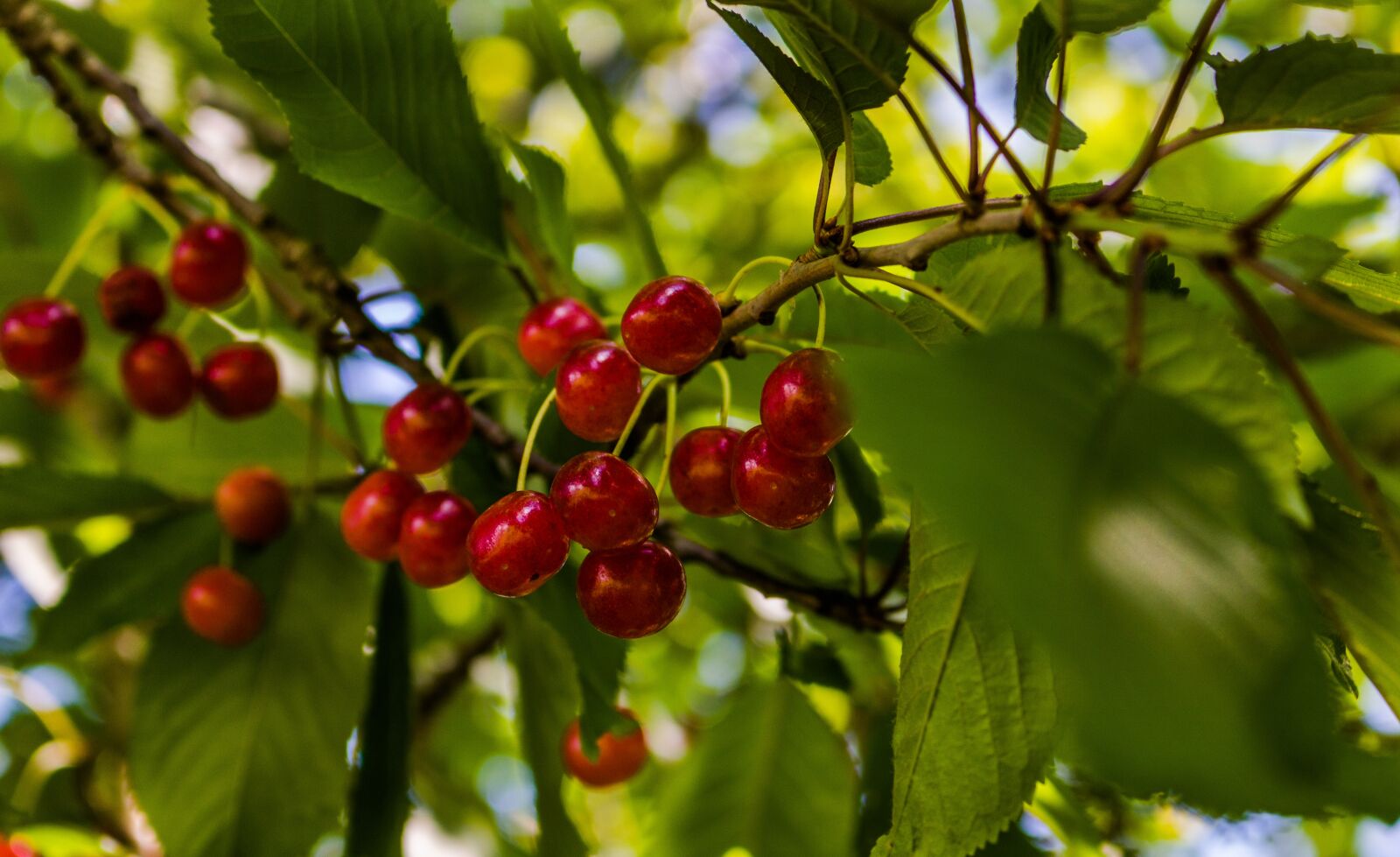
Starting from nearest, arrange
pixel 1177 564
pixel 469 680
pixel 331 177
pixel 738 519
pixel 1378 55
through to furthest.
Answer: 1. pixel 1177 564
2. pixel 1378 55
3. pixel 331 177
4. pixel 738 519
5. pixel 469 680

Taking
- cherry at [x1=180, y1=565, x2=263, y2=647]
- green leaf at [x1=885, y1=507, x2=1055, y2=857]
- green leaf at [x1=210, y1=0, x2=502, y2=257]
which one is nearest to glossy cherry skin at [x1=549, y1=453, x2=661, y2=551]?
green leaf at [x1=885, y1=507, x2=1055, y2=857]

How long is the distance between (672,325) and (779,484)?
5.8 inches

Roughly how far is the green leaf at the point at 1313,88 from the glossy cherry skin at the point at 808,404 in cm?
32

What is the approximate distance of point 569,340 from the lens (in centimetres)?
112

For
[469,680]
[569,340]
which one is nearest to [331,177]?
[569,340]

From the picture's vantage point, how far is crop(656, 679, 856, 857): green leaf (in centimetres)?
153

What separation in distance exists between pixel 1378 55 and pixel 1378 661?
1.37 feet

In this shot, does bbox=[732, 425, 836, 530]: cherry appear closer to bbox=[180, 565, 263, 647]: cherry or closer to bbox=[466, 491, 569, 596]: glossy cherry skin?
bbox=[466, 491, 569, 596]: glossy cherry skin

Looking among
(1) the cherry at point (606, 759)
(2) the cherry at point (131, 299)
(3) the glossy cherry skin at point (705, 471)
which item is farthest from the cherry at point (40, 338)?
(3) the glossy cherry skin at point (705, 471)

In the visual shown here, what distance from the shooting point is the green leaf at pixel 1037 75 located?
0.79m

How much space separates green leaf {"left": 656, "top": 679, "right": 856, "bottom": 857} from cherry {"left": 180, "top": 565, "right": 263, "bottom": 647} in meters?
0.71

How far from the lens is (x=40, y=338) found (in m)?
1.41

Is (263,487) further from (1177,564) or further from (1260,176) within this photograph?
(1260,176)

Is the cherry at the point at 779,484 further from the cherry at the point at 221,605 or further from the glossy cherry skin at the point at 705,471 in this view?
the cherry at the point at 221,605
